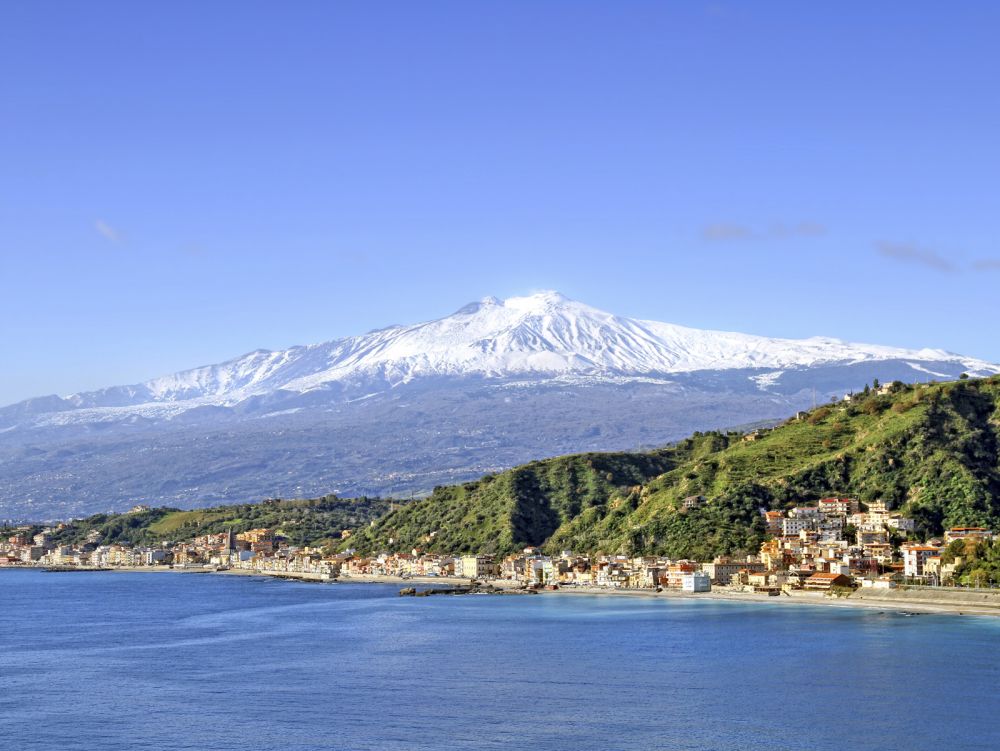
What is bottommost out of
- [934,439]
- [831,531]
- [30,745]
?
[30,745]

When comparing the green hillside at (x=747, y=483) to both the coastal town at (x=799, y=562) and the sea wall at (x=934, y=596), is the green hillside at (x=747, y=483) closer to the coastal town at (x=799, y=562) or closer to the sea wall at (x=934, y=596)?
the coastal town at (x=799, y=562)

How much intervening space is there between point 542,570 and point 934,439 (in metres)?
37.9

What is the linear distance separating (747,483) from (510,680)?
243 feet

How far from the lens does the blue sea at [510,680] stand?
2085 inches

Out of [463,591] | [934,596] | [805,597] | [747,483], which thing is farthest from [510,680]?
[747,483]

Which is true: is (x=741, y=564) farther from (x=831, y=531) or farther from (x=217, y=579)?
(x=217, y=579)

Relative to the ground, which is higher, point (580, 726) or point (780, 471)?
point (780, 471)

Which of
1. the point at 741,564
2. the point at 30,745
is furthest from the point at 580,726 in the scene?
the point at 741,564

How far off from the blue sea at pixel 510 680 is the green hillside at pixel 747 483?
25042mm

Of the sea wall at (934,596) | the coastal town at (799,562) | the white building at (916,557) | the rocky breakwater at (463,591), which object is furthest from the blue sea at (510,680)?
the rocky breakwater at (463,591)

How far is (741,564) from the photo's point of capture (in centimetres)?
12162

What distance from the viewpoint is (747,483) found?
13612 cm

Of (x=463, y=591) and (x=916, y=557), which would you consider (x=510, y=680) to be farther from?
(x=463, y=591)

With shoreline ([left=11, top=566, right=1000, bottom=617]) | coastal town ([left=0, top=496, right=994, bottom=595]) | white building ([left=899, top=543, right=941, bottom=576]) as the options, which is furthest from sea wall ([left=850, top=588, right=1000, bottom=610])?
white building ([left=899, top=543, right=941, bottom=576])
